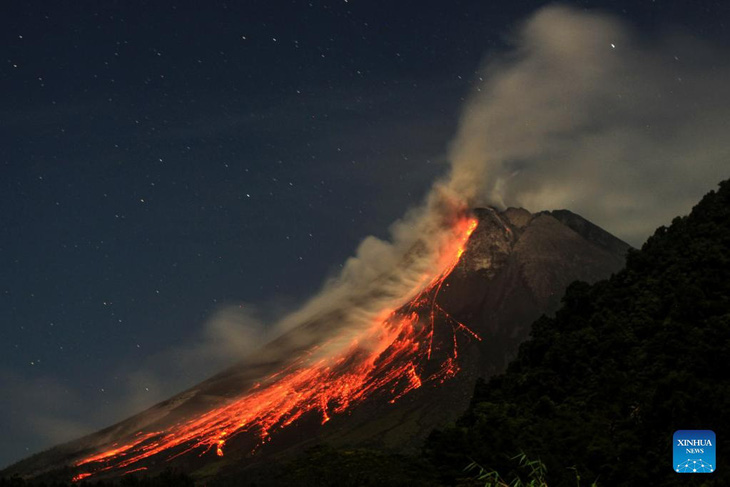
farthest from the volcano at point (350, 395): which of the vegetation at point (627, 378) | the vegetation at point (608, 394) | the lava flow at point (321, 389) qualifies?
the vegetation at point (608, 394)

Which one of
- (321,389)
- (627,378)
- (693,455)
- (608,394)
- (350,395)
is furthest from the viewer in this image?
(321,389)

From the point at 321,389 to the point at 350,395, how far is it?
10762 mm

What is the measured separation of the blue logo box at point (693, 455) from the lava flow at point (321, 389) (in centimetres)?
11817

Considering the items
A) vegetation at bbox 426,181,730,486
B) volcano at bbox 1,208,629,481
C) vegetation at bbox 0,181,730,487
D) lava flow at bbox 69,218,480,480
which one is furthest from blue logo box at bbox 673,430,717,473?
lava flow at bbox 69,218,480,480

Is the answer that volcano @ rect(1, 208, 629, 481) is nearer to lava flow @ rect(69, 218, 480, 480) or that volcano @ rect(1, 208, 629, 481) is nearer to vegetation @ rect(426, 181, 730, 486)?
lava flow @ rect(69, 218, 480, 480)

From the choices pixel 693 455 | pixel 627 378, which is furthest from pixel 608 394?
pixel 693 455

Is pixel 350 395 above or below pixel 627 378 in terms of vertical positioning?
above

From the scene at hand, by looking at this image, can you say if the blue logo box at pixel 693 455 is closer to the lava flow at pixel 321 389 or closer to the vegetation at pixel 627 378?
the vegetation at pixel 627 378

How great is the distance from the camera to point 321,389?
158m

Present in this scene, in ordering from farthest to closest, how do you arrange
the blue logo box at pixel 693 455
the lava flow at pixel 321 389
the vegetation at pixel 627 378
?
the lava flow at pixel 321 389, the vegetation at pixel 627 378, the blue logo box at pixel 693 455

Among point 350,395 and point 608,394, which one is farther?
point 350,395

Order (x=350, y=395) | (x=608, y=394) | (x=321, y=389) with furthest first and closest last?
(x=321, y=389), (x=350, y=395), (x=608, y=394)

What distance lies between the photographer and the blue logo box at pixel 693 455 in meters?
22.7

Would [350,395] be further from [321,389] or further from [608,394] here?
[608,394]
